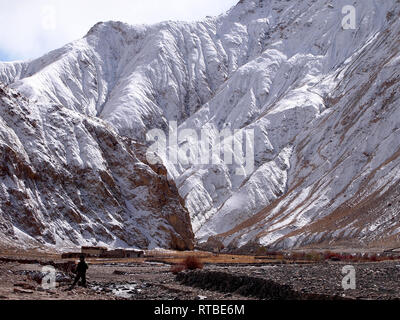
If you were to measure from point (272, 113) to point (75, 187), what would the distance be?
77450mm

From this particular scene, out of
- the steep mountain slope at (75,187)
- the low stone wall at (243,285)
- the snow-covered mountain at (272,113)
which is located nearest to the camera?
the low stone wall at (243,285)

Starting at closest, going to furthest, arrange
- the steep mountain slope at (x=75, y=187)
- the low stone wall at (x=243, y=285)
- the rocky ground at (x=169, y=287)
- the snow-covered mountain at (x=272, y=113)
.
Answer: the rocky ground at (x=169, y=287)
the low stone wall at (x=243, y=285)
the steep mountain slope at (x=75, y=187)
the snow-covered mountain at (x=272, y=113)

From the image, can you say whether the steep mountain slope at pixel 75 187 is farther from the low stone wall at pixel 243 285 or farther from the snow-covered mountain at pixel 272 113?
the low stone wall at pixel 243 285

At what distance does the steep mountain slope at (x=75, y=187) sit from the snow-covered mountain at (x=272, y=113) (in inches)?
19.7

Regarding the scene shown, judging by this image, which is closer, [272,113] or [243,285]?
[243,285]

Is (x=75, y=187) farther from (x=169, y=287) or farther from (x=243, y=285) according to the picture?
(x=243, y=285)

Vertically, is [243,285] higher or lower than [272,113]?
higher

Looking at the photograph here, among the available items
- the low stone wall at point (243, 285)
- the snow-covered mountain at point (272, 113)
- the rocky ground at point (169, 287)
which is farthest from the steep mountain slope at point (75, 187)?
the low stone wall at point (243, 285)

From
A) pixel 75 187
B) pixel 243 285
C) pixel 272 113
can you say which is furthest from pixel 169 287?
pixel 272 113

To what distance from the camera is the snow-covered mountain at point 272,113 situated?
9475cm

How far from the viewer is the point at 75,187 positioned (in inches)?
3194

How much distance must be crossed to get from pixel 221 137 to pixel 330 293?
130044 mm

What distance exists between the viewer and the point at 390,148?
107 m

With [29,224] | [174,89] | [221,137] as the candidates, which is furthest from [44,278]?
[174,89]
